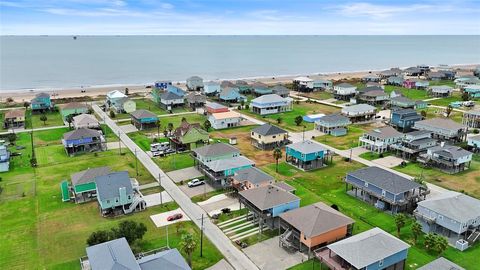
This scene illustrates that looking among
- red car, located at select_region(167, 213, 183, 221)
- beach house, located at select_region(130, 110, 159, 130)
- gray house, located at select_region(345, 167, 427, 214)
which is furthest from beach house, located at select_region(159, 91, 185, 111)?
gray house, located at select_region(345, 167, 427, 214)

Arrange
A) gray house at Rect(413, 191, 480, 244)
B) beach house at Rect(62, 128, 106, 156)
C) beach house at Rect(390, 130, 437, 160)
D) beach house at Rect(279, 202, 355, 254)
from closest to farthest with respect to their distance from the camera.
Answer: beach house at Rect(279, 202, 355, 254), gray house at Rect(413, 191, 480, 244), beach house at Rect(390, 130, 437, 160), beach house at Rect(62, 128, 106, 156)

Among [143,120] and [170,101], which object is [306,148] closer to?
[143,120]

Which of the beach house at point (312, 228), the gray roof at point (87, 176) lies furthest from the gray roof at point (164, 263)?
the gray roof at point (87, 176)

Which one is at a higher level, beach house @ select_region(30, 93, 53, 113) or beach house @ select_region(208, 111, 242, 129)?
beach house @ select_region(30, 93, 53, 113)

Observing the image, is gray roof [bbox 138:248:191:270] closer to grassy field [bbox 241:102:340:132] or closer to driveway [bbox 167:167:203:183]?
driveway [bbox 167:167:203:183]

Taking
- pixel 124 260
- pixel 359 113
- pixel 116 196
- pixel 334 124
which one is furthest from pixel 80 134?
pixel 359 113

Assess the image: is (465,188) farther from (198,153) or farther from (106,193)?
(106,193)

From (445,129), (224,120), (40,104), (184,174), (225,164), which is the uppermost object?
(40,104)
